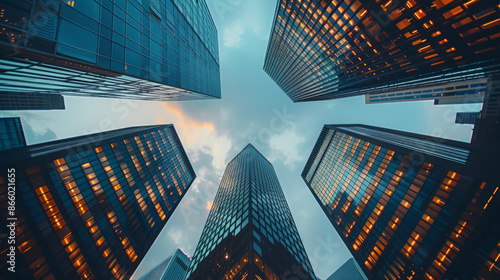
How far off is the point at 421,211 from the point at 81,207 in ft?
213

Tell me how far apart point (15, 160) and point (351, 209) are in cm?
7310

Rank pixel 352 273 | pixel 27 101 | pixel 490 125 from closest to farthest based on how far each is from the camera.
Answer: pixel 490 125 → pixel 27 101 → pixel 352 273

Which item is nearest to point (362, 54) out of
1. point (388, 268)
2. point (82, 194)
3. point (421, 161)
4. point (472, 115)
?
point (421, 161)

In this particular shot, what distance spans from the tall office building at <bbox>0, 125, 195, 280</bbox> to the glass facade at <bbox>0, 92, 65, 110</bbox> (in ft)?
237

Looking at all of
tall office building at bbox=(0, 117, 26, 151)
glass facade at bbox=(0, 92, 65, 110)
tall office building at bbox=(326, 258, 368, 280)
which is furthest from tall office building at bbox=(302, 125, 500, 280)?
tall office building at bbox=(326, 258, 368, 280)

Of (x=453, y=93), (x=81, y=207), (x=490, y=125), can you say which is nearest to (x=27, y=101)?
(x=81, y=207)

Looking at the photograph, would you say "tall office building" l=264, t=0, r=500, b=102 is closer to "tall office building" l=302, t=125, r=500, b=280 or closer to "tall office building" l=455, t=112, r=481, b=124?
"tall office building" l=302, t=125, r=500, b=280

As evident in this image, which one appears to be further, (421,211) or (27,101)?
Result: (27,101)

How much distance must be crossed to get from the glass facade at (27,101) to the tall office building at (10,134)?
16.4 m

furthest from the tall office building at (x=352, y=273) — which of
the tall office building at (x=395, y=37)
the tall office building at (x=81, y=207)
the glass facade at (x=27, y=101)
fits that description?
the glass facade at (x=27, y=101)

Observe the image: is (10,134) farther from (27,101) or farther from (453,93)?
(453,93)

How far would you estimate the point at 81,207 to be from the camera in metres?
30.8

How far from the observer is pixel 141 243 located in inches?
1693

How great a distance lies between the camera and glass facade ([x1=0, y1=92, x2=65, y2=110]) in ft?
242
